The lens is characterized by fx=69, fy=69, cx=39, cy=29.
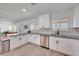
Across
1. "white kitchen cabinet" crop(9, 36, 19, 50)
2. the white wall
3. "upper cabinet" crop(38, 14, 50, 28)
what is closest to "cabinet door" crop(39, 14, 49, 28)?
"upper cabinet" crop(38, 14, 50, 28)

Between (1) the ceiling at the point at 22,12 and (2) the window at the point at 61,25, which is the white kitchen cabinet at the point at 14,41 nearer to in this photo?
(1) the ceiling at the point at 22,12

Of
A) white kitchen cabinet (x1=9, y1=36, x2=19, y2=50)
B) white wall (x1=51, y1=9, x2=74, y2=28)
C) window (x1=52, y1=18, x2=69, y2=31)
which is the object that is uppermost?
white wall (x1=51, y1=9, x2=74, y2=28)

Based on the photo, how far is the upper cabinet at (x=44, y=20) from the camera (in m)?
1.17

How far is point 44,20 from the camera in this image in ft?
4.08

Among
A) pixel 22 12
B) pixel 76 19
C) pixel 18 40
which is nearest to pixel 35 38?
pixel 18 40

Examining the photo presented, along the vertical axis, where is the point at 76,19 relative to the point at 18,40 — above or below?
above

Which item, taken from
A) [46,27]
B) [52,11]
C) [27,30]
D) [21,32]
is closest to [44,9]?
[52,11]

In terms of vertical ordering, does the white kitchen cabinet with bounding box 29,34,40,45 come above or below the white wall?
below

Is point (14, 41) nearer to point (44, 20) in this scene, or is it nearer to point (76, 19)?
point (44, 20)

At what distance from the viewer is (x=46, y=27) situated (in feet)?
4.08

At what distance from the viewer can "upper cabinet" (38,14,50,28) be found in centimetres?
117

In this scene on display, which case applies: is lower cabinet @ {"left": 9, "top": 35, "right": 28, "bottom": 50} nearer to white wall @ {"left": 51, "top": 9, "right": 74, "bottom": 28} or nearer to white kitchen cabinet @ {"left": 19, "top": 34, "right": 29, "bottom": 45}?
white kitchen cabinet @ {"left": 19, "top": 34, "right": 29, "bottom": 45}

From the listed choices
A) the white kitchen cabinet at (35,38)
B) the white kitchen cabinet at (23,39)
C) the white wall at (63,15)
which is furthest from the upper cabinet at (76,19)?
the white kitchen cabinet at (23,39)

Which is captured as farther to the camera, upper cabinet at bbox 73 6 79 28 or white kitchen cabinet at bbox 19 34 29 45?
white kitchen cabinet at bbox 19 34 29 45
